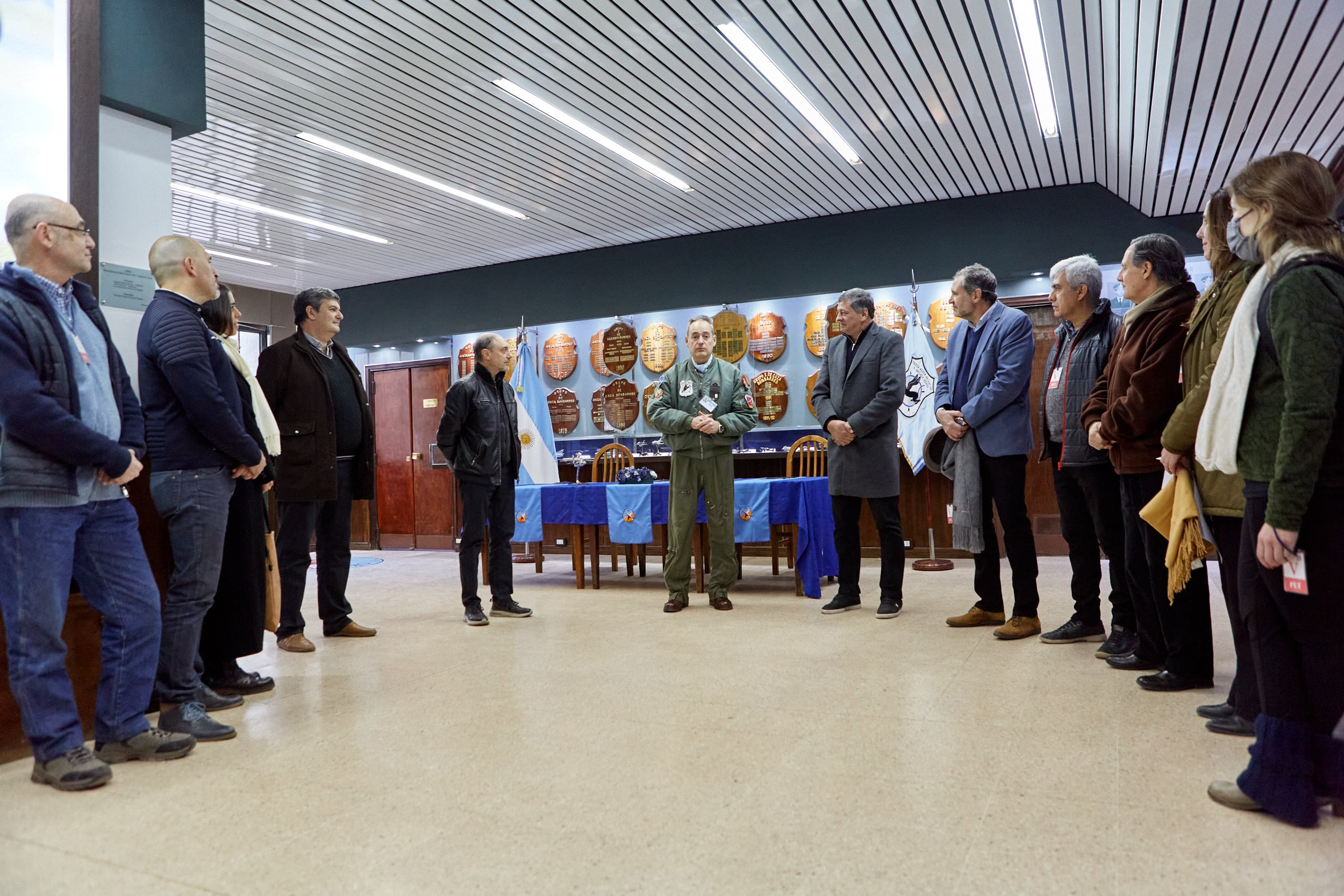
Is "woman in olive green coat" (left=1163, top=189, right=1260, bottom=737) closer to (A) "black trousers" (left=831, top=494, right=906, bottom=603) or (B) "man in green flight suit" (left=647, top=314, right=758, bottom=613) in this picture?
(A) "black trousers" (left=831, top=494, right=906, bottom=603)

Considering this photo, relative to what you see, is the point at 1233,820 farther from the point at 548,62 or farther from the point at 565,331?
the point at 565,331

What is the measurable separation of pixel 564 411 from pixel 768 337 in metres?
2.48

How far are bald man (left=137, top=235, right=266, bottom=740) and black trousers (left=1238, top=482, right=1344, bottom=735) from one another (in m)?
2.66

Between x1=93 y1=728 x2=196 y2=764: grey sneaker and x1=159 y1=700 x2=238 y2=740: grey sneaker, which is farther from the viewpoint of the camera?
x1=159 y1=700 x2=238 y2=740: grey sneaker

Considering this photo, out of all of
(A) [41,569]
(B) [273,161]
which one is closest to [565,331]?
(B) [273,161]

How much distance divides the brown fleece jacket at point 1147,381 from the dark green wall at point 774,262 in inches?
198

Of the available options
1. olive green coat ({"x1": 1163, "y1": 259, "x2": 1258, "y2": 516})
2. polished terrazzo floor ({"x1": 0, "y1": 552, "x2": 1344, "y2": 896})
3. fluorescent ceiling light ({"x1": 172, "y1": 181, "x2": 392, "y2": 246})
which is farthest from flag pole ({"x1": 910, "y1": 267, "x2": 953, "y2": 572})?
fluorescent ceiling light ({"x1": 172, "y1": 181, "x2": 392, "y2": 246})

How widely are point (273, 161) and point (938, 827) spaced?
666 centimetres

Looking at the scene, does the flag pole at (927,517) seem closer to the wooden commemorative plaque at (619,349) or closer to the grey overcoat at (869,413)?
the grey overcoat at (869,413)

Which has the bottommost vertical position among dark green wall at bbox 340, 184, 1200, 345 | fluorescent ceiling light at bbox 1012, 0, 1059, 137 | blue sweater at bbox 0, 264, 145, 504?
blue sweater at bbox 0, 264, 145, 504

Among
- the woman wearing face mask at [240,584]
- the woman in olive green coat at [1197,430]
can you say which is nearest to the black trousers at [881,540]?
the woman in olive green coat at [1197,430]

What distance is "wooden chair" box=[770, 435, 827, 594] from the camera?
534 centimetres

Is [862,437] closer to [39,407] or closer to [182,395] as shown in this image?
[182,395]

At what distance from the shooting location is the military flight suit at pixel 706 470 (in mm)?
4598
